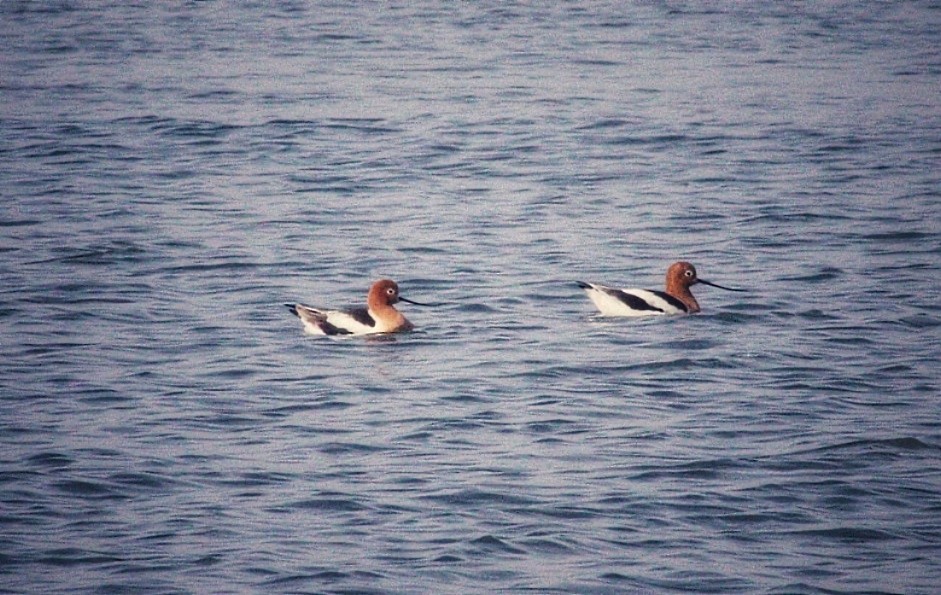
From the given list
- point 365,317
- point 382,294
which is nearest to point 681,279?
point 382,294

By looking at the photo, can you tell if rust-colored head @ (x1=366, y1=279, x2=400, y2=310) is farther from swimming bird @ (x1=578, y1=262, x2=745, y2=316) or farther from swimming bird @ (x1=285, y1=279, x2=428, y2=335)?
swimming bird @ (x1=578, y1=262, x2=745, y2=316)

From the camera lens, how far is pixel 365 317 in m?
15.0

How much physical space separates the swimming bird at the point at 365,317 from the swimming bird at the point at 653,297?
1.73m

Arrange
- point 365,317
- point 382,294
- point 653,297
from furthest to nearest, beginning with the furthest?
point 653,297 → point 382,294 → point 365,317

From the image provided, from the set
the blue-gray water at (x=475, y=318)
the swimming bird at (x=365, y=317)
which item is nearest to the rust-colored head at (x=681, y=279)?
the blue-gray water at (x=475, y=318)

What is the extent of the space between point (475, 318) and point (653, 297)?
1697 mm

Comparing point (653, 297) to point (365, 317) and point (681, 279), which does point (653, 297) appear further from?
point (365, 317)

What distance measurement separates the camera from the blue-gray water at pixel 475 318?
9.58 meters

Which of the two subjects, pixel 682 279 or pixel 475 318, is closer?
pixel 475 318

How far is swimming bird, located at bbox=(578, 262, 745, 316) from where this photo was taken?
15398mm

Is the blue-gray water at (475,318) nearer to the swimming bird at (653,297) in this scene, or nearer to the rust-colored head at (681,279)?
the swimming bird at (653,297)

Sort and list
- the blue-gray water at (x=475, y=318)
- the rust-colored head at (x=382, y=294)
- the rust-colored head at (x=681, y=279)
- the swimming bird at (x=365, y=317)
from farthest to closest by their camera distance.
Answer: the rust-colored head at (x=681, y=279) → the rust-colored head at (x=382, y=294) → the swimming bird at (x=365, y=317) → the blue-gray water at (x=475, y=318)

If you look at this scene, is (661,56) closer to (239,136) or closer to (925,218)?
(239,136)

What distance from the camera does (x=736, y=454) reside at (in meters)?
11.1
